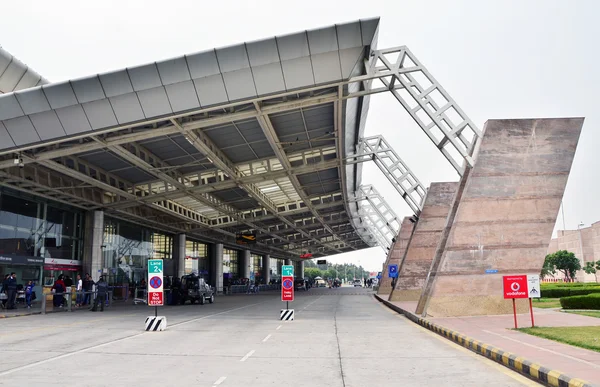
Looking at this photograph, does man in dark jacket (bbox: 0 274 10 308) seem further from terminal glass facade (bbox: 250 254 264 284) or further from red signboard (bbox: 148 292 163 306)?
terminal glass facade (bbox: 250 254 264 284)

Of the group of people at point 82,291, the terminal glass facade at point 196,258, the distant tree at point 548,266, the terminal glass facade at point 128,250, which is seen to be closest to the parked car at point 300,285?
the terminal glass facade at point 196,258

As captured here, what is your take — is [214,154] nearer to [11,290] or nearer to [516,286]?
[11,290]

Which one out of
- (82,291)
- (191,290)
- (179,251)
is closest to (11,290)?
(82,291)

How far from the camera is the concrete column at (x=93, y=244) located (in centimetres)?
3719

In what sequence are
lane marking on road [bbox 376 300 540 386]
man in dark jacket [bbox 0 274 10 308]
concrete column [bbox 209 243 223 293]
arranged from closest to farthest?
1. lane marking on road [bbox 376 300 540 386]
2. man in dark jacket [bbox 0 274 10 308]
3. concrete column [bbox 209 243 223 293]

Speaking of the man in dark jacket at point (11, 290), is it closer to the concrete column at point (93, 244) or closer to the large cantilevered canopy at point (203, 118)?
the large cantilevered canopy at point (203, 118)

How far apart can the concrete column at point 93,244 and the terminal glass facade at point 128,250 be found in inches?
78.3

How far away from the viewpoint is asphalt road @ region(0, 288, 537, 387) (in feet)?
27.9

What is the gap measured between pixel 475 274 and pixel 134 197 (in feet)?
76.7

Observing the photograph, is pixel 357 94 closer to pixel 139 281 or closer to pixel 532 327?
pixel 532 327

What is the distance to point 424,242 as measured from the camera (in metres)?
36.4

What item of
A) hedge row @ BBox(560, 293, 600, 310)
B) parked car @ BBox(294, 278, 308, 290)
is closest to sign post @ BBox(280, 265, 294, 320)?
hedge row @ BBox(560, 293, 600, 310)

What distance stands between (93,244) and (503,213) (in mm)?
28458

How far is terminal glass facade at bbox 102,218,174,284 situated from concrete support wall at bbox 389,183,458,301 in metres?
18.0
